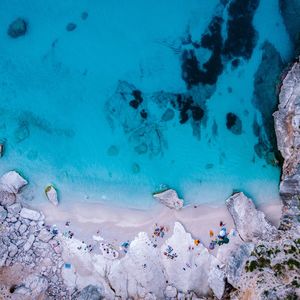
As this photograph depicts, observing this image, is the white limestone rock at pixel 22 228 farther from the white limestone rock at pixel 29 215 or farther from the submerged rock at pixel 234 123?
the submerged rock at pixel 234 123

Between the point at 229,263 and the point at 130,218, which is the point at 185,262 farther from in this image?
the point at 130,218

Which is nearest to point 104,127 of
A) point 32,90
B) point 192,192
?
point 32,90

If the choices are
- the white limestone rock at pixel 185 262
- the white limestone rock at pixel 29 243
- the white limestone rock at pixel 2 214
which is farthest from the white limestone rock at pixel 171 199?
the white limestone rock at pixel 2 214

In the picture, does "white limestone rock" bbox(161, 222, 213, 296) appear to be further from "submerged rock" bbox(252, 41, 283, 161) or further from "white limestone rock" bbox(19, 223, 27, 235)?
"white limestone rock" bbox(19, 223, 27, 235)

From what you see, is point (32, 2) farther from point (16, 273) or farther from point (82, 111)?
point (16, 273)

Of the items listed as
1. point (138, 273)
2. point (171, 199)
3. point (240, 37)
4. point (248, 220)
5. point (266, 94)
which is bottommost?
point (138, 273)

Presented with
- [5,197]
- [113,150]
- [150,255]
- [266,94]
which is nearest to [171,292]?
[150,255]
